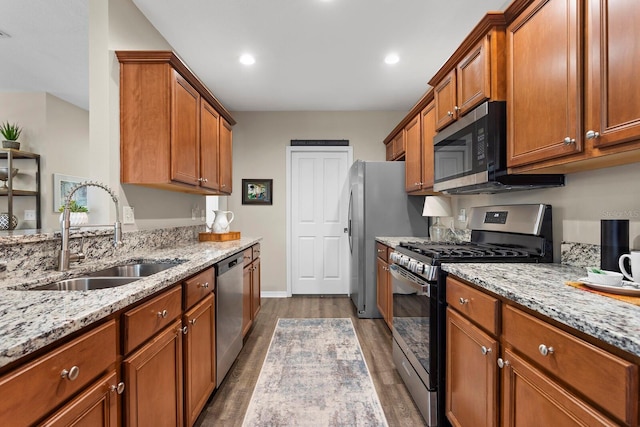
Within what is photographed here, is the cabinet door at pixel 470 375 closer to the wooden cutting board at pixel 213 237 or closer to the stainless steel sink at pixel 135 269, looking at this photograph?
the stainless steel sink at pixel 135 269

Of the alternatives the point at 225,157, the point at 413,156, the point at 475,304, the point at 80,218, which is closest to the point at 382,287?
the point at 413,156

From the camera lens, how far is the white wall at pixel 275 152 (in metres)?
4.44

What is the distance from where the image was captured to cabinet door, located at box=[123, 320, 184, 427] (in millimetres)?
1068

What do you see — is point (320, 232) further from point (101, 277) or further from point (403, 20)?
point (101, 277)

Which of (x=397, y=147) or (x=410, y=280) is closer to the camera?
(x=410, y=280)

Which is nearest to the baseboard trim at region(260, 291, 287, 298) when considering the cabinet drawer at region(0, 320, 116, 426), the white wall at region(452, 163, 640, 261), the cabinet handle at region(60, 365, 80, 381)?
the white wall at region(452, 163, 640, 261)

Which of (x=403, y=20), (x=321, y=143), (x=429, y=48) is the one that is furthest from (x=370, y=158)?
(x=403, y=20)

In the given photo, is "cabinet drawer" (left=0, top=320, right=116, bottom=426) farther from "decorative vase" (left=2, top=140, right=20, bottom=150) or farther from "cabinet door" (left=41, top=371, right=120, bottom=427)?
"decorative vase" (left=2, top=140, right=20, bottom=150)

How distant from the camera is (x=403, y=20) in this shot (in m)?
2.42

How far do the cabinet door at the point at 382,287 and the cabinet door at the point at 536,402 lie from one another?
1.89 m

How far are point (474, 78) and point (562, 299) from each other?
55.7 inches

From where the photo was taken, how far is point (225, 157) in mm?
3305

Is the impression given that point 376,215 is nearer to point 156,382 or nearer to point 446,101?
point 446,101

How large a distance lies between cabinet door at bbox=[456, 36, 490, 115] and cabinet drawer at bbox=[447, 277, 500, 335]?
1.08 metres
